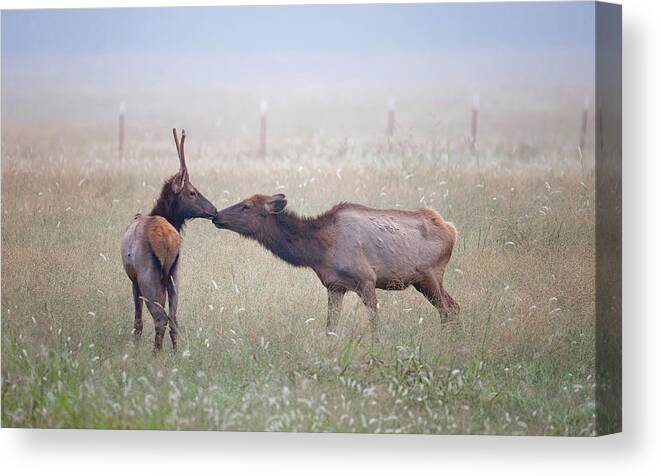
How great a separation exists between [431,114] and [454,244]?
99 cm

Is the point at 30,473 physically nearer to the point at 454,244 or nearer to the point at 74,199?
the point at 74,199

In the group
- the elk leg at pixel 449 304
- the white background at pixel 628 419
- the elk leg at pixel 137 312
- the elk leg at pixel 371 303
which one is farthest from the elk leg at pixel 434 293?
the elk leg at pixel 137 312

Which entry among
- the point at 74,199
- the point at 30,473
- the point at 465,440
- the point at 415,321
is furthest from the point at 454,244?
the point at 30,473

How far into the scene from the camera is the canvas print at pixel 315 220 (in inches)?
383

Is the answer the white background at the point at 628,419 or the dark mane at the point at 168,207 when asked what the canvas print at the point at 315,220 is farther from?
the white background at the point at 628,419

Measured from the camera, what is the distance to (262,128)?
1045 centimetres

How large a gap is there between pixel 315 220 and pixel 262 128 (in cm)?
83

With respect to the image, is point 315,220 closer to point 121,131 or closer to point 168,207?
point 168,207

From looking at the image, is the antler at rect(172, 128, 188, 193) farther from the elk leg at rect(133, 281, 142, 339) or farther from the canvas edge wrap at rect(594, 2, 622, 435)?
the canvas edge wrap at rect(594, 2, 622, 435)

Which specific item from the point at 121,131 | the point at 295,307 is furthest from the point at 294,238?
the point at 121,131

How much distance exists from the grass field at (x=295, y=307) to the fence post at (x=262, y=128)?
0.12 metres

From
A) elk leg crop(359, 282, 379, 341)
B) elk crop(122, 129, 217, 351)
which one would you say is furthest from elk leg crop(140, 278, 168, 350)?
elk leg crop(359, 282, 379, 341)

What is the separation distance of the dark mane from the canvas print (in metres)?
0.02

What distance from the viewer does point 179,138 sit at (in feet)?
33.9
